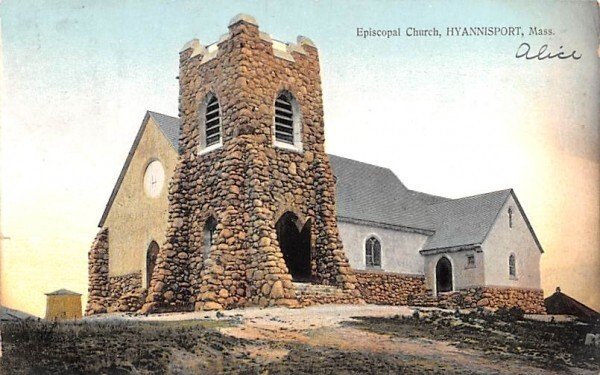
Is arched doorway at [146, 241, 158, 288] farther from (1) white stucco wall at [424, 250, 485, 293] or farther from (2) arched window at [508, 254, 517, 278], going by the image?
(2) arched window at [508, 254, 517, 278]

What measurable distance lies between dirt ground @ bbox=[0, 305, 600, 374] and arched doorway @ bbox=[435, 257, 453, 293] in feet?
0.92

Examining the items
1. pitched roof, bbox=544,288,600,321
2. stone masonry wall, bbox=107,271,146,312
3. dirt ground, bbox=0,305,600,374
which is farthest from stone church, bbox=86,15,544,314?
dirt ground, bbox=0,305,600,374

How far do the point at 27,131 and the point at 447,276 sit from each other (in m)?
4.52

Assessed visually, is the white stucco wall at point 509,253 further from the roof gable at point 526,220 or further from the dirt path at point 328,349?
the dirt path at point 328,349

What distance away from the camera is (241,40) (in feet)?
32.8

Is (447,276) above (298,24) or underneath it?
underneath

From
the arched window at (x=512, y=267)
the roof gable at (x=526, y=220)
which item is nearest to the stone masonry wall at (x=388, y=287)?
the arched window at (x=512, y=267)

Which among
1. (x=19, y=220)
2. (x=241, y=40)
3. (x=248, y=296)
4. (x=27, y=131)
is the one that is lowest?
(x=248, y=296)

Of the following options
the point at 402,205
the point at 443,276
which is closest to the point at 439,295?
the point at 443,276

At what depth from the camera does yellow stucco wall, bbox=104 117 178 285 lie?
32.8 feet

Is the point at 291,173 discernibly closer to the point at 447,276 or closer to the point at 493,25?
the point at 447,276

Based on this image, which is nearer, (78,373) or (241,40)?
(78,373)

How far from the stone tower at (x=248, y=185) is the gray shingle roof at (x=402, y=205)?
170 millimetres

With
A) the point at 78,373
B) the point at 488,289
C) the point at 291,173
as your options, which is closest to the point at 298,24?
the point at 291,173
